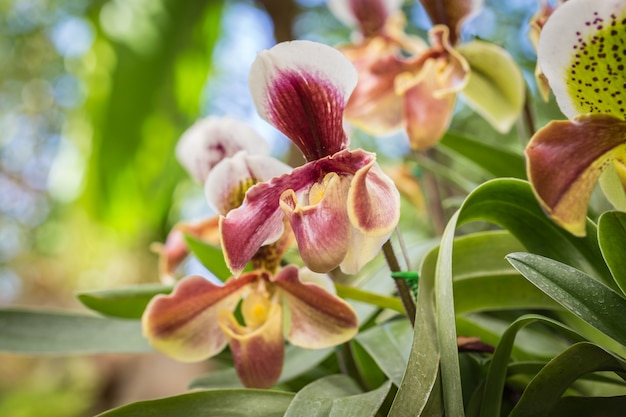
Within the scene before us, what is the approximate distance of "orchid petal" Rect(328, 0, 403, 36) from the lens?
62 centimetres

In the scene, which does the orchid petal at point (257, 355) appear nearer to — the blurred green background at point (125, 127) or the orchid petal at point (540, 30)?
the orchid petal at point (540, 30)

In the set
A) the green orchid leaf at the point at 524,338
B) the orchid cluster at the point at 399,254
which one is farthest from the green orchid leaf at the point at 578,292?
the green orchid leaf at the point at 524,338

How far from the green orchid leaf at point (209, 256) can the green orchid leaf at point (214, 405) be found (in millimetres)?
146

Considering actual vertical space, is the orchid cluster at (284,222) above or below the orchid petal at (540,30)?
below

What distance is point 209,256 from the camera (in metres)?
0.47

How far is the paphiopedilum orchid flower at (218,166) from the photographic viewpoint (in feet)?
1.22

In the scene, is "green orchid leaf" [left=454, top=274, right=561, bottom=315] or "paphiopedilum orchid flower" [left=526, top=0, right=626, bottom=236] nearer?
"paphiopedilum orchid flower" [left=526, top=0, right=626, bottom=236]

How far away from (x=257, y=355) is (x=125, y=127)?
4.64 ft

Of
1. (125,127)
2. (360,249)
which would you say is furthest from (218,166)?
(125,127)

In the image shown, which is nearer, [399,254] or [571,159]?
[571,159]

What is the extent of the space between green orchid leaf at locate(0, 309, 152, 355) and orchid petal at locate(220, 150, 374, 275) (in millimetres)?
198

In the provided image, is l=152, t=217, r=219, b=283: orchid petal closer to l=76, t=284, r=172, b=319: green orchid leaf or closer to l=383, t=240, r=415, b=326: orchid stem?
l=76, t=284, r=172, b=319: green orchid leaf

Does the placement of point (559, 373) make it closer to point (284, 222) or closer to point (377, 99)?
point (284, 222)

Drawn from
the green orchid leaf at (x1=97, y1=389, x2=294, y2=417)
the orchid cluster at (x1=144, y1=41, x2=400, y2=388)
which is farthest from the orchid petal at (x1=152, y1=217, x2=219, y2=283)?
the green orchid leaf at (x1=97, y1=389, x2=294, y2=417)
